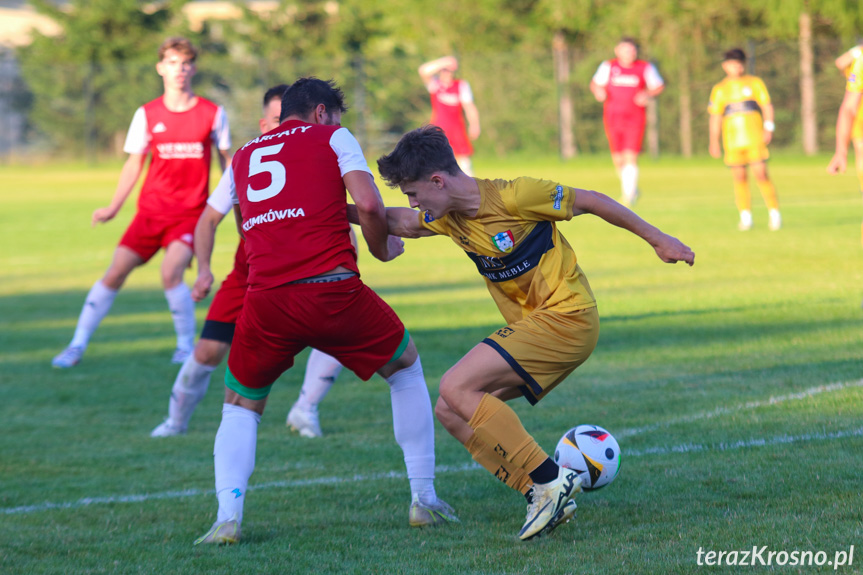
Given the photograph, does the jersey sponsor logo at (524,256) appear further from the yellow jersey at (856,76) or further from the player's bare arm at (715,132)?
the player's bare arm at (715,132)

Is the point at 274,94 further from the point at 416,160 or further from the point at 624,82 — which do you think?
the point at 624,82

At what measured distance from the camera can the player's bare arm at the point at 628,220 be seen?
421cm

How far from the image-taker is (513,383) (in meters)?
4.23

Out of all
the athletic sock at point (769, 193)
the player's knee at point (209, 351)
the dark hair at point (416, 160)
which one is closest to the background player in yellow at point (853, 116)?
the athletic sock at point (769, 193)

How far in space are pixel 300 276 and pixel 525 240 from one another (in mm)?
904

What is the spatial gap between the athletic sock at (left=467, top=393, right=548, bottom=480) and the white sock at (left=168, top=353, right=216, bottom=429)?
252 centimetres

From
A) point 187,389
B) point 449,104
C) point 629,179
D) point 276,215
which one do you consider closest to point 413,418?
point 276,215

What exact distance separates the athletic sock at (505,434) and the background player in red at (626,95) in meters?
15.1

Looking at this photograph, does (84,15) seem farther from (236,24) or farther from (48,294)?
(48,294)

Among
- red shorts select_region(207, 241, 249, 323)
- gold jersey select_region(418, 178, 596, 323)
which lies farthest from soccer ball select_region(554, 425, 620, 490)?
red shorts select_region(207, 241, 249, 323)

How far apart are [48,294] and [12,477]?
7030 mm

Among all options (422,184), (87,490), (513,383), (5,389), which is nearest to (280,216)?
(422,184)

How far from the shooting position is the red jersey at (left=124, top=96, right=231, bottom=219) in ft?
27.2

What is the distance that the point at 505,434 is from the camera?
4129mm
